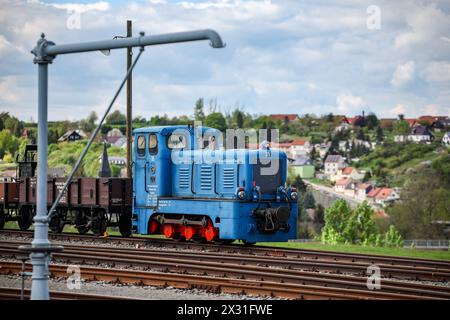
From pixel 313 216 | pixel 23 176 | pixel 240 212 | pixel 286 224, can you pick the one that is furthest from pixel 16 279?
pixel 313 216

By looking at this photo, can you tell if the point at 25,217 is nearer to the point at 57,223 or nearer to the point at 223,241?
the point at 57,223

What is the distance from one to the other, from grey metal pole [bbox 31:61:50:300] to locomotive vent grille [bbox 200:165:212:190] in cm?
1217

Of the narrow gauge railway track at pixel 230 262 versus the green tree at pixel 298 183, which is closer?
the narrow gauge railway track at pixel 230 262

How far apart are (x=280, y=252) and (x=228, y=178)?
275cm

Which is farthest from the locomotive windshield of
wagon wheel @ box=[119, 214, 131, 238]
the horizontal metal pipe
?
the horizontal metal pipe

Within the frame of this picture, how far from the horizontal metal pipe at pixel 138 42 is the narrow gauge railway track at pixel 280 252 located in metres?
10.5

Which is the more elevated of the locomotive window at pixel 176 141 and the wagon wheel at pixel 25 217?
the locomotive window at pixel 176 141

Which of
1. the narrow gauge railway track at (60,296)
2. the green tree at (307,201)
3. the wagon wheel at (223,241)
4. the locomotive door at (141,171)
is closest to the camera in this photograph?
the narrow gauge railway track at (60,296)

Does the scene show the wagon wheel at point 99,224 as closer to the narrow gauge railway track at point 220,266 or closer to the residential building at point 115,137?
the narrow gauge railway track at point 220,266

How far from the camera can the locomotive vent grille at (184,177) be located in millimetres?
26047

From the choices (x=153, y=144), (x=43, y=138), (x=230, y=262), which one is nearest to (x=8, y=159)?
(x=153, y=144)

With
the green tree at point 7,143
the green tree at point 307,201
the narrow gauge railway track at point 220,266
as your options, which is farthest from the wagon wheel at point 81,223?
the green tree at point 307,201

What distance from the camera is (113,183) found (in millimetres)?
29516

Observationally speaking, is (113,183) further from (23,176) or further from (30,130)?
(30,130)
